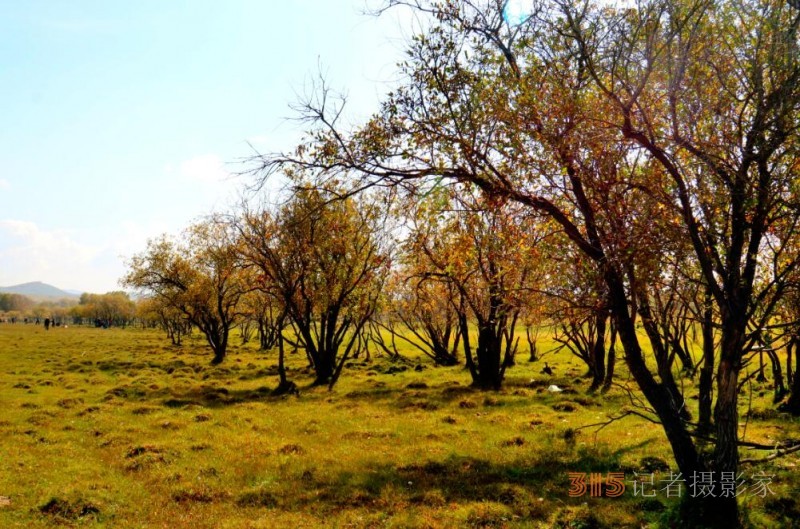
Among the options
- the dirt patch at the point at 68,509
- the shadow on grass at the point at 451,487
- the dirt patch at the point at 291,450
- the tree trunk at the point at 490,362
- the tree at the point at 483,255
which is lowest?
the dirt patch at the point at 68,509

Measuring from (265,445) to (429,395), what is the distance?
456 inches

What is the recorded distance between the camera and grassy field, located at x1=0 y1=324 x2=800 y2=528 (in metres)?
11.2

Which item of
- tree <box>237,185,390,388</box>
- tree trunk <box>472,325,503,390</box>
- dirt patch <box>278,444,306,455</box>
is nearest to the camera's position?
dirt patch <box>278,444,306,455</box>

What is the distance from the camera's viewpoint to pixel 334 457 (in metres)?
16.2

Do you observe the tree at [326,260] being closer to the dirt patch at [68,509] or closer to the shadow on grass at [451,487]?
the shadow on grass at [451,487]

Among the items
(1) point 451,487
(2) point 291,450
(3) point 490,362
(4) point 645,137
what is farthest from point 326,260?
(4) point 645,137

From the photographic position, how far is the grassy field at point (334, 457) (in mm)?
11164

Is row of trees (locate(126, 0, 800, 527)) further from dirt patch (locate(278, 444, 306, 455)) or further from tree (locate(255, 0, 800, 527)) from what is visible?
dirt patch (locate(278, 444, 306, 455))

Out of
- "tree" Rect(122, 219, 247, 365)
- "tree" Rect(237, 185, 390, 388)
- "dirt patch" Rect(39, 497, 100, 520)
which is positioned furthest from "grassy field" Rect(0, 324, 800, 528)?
"tree" Rect(122, 219, 247, 365)

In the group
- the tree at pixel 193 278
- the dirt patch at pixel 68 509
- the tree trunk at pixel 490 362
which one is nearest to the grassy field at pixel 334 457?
the dirt patch at pixel 68 509

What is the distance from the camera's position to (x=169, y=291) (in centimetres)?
5672

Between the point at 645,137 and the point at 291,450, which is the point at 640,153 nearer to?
the point at 645,137

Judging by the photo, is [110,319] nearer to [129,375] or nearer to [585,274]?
[129,375]

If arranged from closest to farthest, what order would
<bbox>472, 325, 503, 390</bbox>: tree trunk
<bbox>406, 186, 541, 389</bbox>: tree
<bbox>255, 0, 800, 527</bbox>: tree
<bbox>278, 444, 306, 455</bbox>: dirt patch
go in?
1. <bbox>255, 0, 800, 527</bbox>: tree
2. <bbox>406, 186, 541, 389</bbox>: tree
3. <bbox>278, 444, 306, 455</bbox>: dirt patch
4. <bbox>472, 325, 503, 390</bbox>: tree trunk
